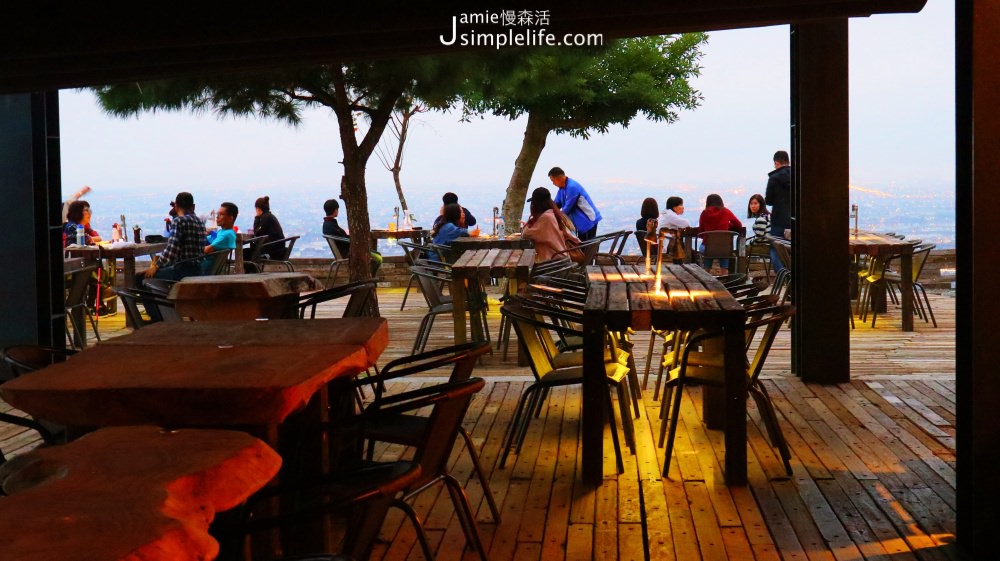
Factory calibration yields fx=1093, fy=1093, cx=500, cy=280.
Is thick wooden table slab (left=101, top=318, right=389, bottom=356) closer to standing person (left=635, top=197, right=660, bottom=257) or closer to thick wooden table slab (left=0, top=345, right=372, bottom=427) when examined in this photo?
thick wooden table slab (left=0, top=345, right=372, bottom=427)

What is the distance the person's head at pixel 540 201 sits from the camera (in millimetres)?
9242

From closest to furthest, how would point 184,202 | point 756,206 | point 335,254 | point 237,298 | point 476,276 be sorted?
1. point 237,298
2. point 476,276
3. point 184,202
4. point 335,254
5. point 756,206

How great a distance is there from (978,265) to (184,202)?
6791 mm

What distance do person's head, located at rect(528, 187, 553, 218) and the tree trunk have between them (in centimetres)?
626

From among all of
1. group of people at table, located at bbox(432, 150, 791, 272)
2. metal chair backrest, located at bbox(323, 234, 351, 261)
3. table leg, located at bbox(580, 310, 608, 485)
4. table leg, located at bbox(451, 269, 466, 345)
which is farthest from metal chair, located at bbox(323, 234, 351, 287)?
table leg, located at bbox(580, 310, 608, 485)

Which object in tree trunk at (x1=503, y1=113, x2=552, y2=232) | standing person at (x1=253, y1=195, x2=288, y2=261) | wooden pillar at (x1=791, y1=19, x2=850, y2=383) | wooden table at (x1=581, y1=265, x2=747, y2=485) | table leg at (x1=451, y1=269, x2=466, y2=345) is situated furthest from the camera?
tree trunk at (x1=503, y1=113, x2=552, y2=232)

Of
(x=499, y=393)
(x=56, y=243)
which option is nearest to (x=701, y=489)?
(x=499, y=393)

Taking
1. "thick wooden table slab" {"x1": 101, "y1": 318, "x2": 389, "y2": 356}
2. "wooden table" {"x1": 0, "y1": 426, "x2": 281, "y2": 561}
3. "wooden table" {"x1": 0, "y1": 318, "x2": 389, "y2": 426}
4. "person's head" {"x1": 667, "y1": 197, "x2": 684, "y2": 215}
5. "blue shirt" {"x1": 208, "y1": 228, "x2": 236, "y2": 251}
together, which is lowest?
"wooden table" {"x1": 0, "y1": 426, "x2": 281, "y2": 561}

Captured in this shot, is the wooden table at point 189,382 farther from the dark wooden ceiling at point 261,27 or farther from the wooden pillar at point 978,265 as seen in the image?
the wooden pillar at point 978,265

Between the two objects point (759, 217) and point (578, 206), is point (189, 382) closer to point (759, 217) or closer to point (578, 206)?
point (578, 206)

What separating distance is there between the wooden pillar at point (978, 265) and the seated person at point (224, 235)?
656 centimetres

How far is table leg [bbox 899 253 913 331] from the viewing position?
8.82m

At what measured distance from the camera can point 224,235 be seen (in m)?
9.01

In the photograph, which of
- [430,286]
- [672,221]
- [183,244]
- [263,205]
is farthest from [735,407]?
[263,205]
